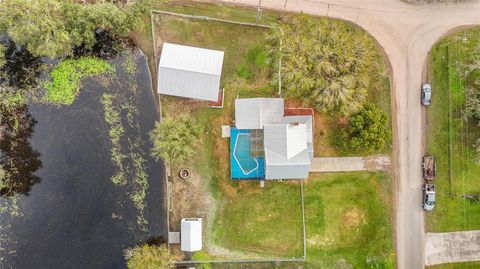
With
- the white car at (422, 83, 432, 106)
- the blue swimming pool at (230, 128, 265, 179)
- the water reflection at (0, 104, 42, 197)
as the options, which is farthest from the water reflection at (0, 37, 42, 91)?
the white car at (422, 83, 432, 106)

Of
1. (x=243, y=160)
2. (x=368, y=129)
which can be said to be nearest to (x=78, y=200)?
(x=243, y=160)

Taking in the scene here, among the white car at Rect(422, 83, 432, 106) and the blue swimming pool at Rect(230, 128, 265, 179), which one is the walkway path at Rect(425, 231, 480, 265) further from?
the blue swimming pool at Rect(230, 128, 265, 179)

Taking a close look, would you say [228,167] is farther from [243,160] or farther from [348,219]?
[348,219]

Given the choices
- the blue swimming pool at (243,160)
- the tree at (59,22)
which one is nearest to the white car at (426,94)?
the blue swimming pool at (243,160)

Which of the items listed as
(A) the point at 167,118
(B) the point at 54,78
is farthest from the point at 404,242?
(B) the point at 54,78

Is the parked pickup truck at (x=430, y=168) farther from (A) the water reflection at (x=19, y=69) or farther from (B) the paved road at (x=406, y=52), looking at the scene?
(A) the water reflection at (x=19, y=69)

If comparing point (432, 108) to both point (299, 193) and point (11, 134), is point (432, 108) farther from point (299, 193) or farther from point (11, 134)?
point (11, 134)
